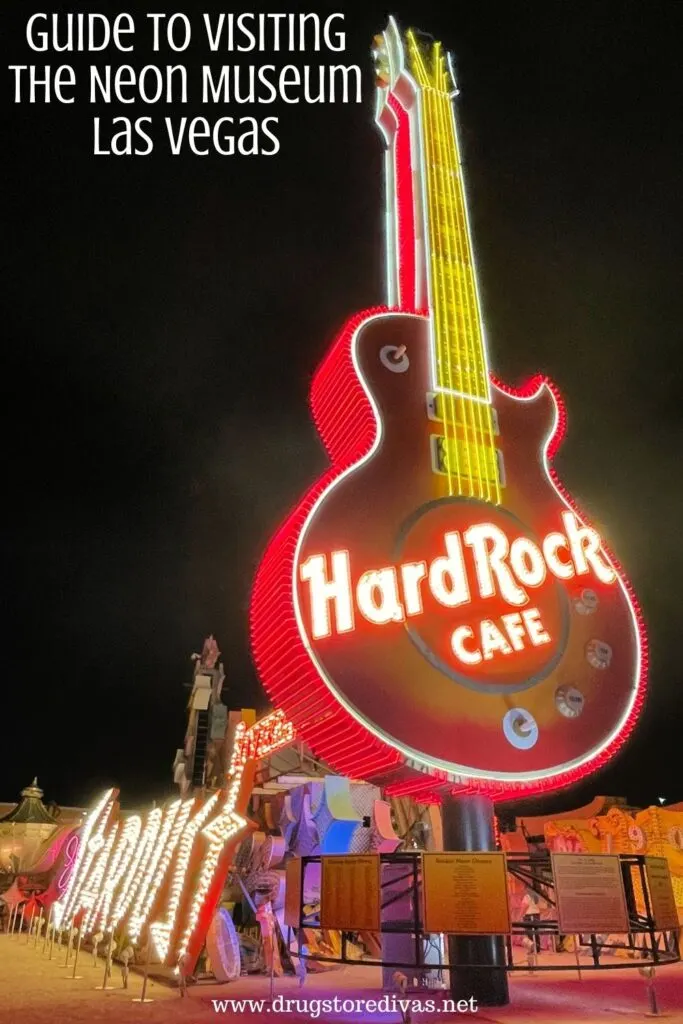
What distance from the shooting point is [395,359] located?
11.8 meters

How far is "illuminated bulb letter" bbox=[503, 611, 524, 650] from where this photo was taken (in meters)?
10.1

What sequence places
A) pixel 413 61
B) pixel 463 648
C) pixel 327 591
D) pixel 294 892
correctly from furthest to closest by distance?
pixel 413 61 → pixel 463 648 → pixel 327 591 → pixel 294 892

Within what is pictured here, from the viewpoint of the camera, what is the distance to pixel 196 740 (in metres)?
29.3

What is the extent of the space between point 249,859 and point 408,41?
18.1 meters

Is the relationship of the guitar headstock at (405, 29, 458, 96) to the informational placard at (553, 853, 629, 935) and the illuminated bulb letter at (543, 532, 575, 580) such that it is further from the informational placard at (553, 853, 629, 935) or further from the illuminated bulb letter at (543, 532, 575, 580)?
the informational placard at (553, 853, 629, 935)

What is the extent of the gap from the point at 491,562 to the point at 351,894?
4493 millimetres

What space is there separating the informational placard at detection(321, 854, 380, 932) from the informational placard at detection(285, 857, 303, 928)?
2.15ft

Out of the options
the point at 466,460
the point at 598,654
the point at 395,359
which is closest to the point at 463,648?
the point at 598,654

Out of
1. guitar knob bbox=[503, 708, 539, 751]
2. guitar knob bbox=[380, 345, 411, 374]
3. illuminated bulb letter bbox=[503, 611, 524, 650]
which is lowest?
guitar knob bbox=[503, 708, 539, 751]

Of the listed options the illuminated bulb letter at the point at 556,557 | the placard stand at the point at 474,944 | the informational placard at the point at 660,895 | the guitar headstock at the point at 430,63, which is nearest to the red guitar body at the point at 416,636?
the illuminated bulb letter at the point at 556,557

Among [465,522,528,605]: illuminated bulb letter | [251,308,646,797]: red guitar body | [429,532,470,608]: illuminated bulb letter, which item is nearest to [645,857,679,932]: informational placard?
[251,308,646,797]: red guitar body

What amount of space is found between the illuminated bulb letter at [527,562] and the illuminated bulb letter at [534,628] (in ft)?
1.40

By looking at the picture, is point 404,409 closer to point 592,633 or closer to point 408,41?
point 592,633

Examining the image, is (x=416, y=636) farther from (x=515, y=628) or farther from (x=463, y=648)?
(x=515, y=628)
